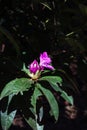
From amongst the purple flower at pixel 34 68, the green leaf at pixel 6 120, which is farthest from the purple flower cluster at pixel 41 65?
the green leaf at pixel 6 120

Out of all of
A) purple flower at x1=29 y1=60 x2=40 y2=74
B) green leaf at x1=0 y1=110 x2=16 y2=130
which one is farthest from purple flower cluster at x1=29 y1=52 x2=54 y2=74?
green leaf at x1=0 y1=110 x2=16 y2=130

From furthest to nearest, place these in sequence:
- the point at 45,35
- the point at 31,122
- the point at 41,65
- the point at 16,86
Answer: the point at 45,35
the point at 31,122
the point at 41,65
the point at 16,86

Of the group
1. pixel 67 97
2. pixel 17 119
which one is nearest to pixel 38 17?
pixel 67 97

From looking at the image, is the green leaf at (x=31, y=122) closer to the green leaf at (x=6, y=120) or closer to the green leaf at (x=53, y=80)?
the green leaf at (x=6, y=120)

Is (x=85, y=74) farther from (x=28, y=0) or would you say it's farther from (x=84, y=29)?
(x=28, y=0)

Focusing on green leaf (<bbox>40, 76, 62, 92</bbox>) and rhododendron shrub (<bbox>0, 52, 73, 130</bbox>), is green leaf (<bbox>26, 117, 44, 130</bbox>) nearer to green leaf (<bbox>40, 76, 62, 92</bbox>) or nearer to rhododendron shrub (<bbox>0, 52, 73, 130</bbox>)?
rhododendron shrub (<bbox>0, 52, 73, 130</bbox>)

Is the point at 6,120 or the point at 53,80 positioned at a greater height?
the point at 53,80

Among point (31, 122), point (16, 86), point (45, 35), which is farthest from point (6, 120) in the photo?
point (45, 35)

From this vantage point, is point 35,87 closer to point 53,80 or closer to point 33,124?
point 53,80

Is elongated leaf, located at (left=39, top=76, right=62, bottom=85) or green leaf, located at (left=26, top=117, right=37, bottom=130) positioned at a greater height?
elongated leaf, located at (left=39, top=76, right=62, bottom=85)
